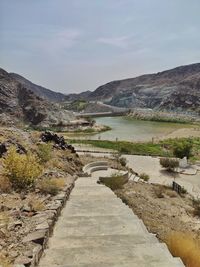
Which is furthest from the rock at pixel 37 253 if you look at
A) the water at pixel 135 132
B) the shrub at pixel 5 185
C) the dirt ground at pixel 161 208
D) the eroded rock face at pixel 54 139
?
the water at pixel 135 132

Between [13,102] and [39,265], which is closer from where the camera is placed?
[39,265]

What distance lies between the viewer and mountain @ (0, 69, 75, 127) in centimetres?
9254

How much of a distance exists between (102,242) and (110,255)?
0.69m

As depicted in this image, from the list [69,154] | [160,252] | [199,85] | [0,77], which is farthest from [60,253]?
[199,85]

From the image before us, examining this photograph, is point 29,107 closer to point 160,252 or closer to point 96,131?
point 96,131

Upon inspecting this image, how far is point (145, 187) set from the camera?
19188 mm

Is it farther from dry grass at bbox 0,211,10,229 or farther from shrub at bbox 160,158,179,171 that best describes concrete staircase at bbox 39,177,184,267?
shrub at bbox 160,158,179,171

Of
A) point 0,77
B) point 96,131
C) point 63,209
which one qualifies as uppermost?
point 0,77

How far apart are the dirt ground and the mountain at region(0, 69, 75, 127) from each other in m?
69.8

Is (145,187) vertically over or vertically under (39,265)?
under

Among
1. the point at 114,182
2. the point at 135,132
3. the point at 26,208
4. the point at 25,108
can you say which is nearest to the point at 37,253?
the point at 26,208

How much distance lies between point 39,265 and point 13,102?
9870 cm

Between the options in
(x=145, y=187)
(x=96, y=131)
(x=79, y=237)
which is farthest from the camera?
(x=96, y=131)

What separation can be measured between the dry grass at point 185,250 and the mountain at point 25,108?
8078 centimetres
